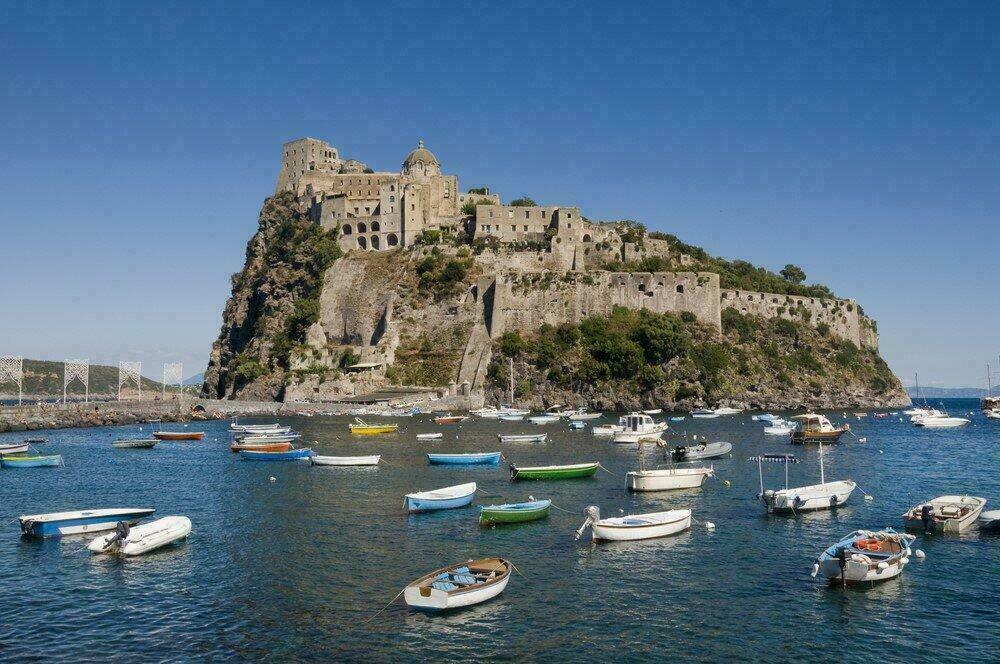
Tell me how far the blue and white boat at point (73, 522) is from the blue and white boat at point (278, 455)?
689 inches

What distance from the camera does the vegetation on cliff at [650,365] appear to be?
7494 cm

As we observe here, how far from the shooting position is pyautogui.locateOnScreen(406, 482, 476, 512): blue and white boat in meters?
26.6

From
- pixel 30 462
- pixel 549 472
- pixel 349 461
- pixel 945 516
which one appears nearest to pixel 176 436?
pixel 30 462

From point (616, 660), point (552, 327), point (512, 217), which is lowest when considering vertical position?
point (616, 660)

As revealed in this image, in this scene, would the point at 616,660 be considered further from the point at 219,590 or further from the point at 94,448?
the point at 94,448

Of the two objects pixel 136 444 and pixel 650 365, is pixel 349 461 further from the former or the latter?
pixel 650 365

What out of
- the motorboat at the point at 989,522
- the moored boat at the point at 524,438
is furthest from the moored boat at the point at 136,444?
the motorboat at the point at 989,522

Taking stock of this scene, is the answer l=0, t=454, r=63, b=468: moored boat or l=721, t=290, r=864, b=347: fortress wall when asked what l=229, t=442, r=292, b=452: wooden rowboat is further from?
l=721, t=290, r=864, b=347: fortress wall

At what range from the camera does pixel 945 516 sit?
76.1 ft

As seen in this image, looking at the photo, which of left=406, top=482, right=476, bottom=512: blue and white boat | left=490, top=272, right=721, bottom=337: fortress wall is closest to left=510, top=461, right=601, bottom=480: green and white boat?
left=406, top=482, right=476, bottom=512: blue and white boat

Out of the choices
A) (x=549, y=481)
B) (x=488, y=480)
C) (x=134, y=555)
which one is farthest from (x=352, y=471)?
(x=134, y=555)

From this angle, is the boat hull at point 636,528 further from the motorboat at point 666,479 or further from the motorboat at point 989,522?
the motorboat at point 989,522

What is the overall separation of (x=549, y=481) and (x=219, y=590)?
1740 centimetres

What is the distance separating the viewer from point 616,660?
14.0 meters
